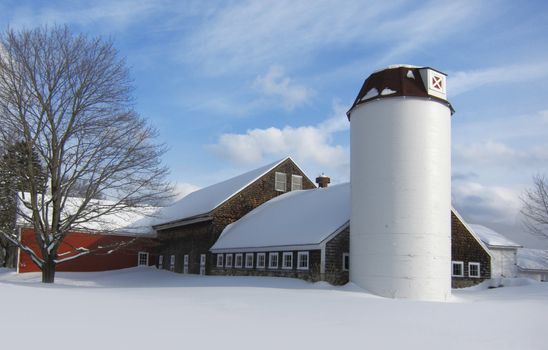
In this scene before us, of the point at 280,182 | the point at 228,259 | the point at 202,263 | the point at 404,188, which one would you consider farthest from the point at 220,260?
the point at 404,188

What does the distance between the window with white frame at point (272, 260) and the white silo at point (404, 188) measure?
19.7ft

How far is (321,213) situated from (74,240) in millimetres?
21921

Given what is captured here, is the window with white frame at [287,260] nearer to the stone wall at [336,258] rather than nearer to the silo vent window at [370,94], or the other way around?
the stone wall at [336,258]

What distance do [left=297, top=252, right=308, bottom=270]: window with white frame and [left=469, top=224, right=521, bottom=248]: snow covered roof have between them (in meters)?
24.3

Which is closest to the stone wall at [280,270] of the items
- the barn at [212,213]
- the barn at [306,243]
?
the barn at [306,243]

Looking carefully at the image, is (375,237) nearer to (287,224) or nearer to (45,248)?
(287,224)

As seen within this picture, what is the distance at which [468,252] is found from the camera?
28125mm

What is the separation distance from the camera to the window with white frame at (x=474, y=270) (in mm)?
28047

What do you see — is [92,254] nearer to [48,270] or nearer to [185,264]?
[185,264]

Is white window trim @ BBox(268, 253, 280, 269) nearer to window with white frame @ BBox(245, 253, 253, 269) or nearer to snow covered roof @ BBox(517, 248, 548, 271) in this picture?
window with white frame @ BBox(245, 253, 253, 269)

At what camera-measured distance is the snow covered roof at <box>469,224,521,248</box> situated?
1729 inches

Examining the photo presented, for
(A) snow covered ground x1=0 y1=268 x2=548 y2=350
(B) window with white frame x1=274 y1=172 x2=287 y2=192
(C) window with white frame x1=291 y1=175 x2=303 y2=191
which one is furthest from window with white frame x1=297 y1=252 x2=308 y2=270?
(C) window with white frame x1=291 y1=175 x2=303 y2=191

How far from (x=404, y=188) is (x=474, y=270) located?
10681 millimetres

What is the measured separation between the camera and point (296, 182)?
123 feet
